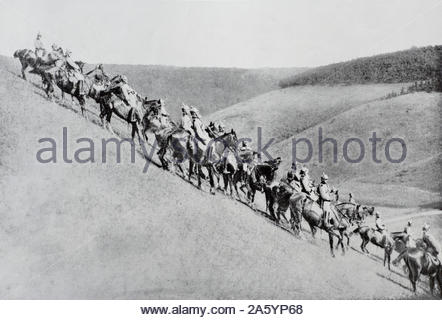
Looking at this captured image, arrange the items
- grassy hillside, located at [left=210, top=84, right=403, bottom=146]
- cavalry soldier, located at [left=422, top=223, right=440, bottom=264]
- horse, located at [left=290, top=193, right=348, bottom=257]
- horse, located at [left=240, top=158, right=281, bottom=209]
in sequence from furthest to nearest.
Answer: grassy hillside, located at [left=210, top=84, right=403, bottom=146]
horse, located at [left=240, top=158, right=281, bottom=209]
horse, located at [left=290, top=193, right=348, bottom=257]
cavalry soldier, located at [left=422, top=223, right=440, bottom=264]

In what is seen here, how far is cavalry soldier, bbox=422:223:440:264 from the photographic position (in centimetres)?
1278

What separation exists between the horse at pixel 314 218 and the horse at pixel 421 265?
1381 millimetres

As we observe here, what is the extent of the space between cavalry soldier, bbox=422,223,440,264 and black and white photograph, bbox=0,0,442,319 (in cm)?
4

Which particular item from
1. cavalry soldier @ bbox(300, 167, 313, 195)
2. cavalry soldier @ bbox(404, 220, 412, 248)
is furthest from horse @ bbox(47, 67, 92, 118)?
cavalry soldier @ bbox(404, 220, 412, 248)

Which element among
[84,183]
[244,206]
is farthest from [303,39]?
[84,183]

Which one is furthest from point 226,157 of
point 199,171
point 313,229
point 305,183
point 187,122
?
point 313,229

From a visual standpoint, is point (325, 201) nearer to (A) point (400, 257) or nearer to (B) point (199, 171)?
(A) point (400, 257)

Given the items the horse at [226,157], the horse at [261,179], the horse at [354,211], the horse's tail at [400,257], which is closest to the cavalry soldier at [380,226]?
the horse at [354,211]

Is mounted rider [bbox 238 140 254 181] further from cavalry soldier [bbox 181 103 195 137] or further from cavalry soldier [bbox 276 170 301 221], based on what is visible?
cavalry soldier [bbox 181 103 195 137]

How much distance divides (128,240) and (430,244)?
6.26m

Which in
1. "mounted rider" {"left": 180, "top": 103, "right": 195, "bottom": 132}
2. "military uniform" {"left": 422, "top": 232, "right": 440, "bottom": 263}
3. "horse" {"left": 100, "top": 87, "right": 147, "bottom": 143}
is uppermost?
"horse" {"left": 100, "top": 87, "right": 147, "bottom": 143}

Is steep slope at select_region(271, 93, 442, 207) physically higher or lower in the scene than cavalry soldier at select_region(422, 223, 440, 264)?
higher
